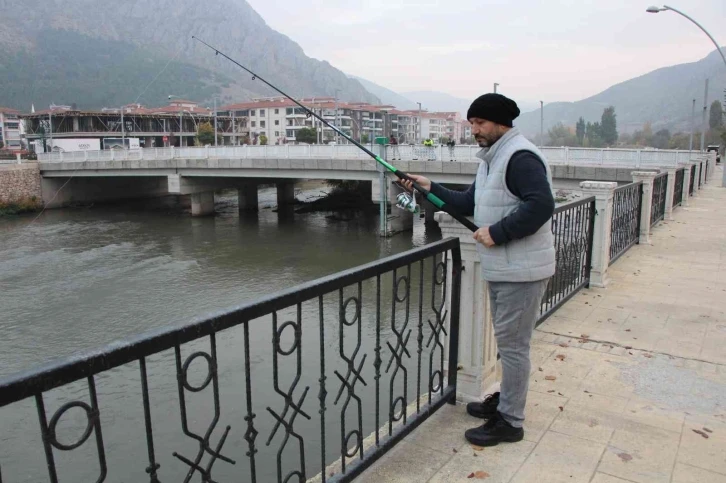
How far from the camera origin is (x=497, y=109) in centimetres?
279

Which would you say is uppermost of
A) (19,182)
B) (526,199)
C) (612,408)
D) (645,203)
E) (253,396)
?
(526,199)

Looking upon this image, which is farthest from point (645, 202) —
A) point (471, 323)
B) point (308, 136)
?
point (308, 136)

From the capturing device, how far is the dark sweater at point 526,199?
8.64 ft

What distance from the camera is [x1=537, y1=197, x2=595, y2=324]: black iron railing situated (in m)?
5.57

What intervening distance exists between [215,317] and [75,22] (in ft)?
748

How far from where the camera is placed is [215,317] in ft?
6.57

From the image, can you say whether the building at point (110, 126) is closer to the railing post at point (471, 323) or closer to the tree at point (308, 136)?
the tree at point (308, 136)

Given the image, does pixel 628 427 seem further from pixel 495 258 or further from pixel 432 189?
pixel 432 189

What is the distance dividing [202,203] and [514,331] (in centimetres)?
2917

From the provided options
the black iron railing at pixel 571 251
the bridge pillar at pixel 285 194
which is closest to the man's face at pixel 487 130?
the black iron railing at pixel 571 251

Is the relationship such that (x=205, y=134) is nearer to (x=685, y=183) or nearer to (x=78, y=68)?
(x=685, y=183)

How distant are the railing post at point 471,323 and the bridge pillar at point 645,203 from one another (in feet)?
22.0

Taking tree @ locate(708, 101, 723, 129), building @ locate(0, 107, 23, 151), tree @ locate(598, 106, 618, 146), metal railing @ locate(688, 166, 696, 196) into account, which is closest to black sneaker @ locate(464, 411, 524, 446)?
metal railing @ locate(688, 166, 696, 196)

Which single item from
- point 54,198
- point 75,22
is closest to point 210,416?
point 54,198
